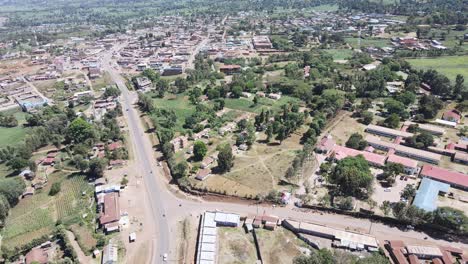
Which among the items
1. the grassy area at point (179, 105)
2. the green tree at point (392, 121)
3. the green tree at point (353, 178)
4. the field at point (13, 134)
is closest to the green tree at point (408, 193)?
the green tree at point (353, 178)

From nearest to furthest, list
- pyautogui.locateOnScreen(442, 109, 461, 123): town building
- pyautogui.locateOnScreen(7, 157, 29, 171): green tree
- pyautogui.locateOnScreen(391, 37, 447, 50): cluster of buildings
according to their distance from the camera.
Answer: pyautogui.locateOnScreen(7, 157, 29, 171): green tree
pyautogui.locateOnScreen(442, 109, 461, 123): town building
pyautogui.locateOnScreen(391, 37, 447, 50): cluster of buildings

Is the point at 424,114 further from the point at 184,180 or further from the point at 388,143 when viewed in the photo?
the point at 184,180

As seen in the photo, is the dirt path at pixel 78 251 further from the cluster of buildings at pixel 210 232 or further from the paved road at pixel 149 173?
the cluster of buildings at pixel 210 232

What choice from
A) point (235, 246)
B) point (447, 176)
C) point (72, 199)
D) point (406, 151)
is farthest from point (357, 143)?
point (72, 199)

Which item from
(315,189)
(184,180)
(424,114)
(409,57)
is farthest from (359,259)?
(409,57)

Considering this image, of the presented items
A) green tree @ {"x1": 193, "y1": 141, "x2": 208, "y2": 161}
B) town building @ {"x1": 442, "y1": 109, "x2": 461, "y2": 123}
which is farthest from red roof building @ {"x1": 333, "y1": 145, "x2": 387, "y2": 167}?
town building @ {"x1": 442, "y1": 109, "x2": 461, "y2": 123}

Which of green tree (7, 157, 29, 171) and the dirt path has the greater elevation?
green tree (7, 157, 29, 171)

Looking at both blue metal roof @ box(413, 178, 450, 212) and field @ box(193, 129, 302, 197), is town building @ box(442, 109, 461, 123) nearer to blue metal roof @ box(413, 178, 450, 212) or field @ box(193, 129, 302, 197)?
blue metal roof @ box(413, 178, 450, 212)
